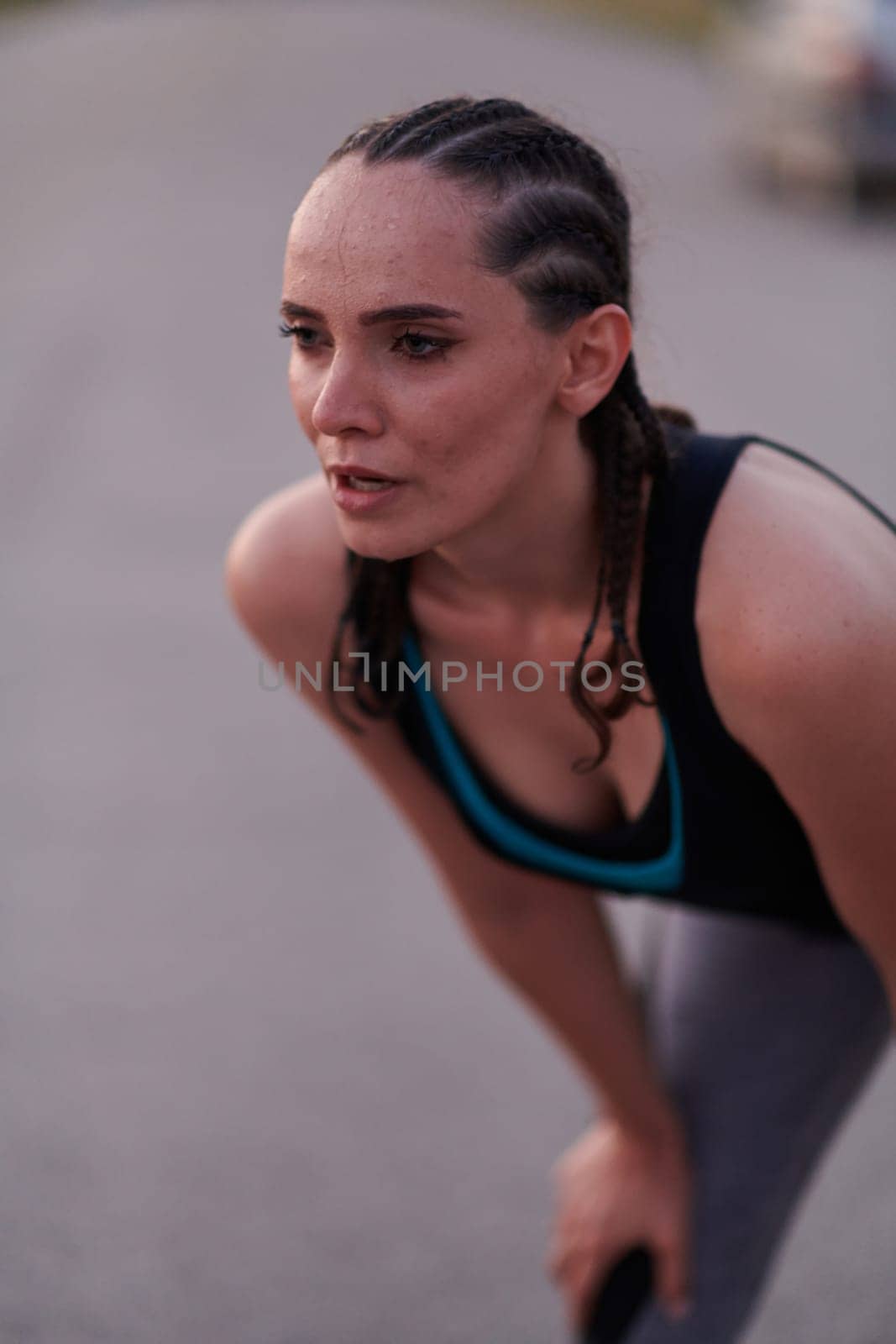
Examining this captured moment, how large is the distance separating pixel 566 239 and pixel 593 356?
115 mm

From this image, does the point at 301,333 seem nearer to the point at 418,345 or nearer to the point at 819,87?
the point at 418,345

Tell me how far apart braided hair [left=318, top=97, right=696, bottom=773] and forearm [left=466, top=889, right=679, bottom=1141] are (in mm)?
551

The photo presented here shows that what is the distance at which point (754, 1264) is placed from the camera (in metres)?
2.35

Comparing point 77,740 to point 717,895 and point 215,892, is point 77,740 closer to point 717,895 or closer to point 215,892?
point 215,892

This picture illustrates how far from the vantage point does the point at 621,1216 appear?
2.39 metres

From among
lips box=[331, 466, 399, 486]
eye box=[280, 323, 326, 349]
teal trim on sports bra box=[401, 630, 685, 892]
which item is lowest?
teal trim on sports bra box=[401, 630, 685, 892]

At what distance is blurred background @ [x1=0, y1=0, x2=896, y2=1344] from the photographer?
9.11ft

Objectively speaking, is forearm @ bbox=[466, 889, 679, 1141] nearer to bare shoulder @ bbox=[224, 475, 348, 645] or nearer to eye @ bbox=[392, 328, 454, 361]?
bare shoulder @ bbox=[224, 475, 348, 645]

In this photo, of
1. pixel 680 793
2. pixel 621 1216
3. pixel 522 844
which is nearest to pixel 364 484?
pixel 680 793

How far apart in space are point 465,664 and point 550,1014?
67cm

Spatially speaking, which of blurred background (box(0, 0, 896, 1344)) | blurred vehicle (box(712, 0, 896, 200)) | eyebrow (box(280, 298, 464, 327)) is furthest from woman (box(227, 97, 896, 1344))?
blurred vehicle (box(712, 0, 896, 200))

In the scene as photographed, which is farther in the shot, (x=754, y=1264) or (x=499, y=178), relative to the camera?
(x=754, y=1264)

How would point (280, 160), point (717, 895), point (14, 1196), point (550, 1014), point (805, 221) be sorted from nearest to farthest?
point (717, 895)
point (550, 1014)
point (14, 1196)
point (805, 221)
point (280, 160)

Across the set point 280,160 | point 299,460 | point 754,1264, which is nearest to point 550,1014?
point 754,1264
